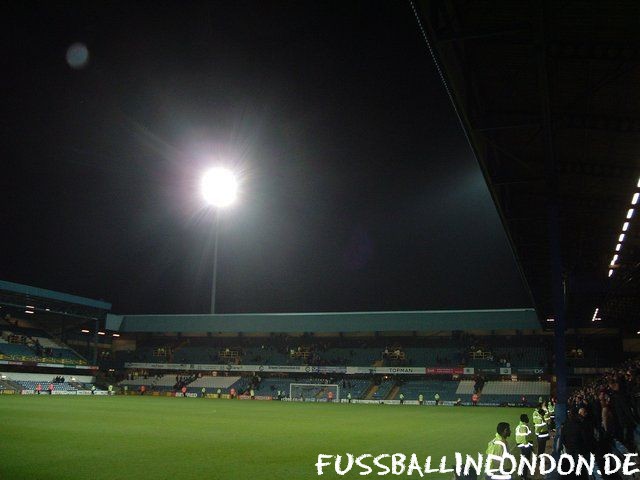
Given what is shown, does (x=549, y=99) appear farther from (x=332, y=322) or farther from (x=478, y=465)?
(x=332, y=322)

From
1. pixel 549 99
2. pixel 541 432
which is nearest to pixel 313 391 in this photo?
pixel 541 432

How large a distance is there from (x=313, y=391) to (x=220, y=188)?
23.7m

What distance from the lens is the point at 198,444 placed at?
735 inches

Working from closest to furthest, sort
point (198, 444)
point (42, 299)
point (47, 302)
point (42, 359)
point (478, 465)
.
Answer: point (478, 465), point (198, 444), point (42, 299), point (42, 359), point (47, 302)

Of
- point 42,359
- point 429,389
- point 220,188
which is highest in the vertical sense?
point 220,188

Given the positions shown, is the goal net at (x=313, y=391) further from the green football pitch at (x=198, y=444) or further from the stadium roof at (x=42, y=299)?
the green football pitch at (x=198, y=444)

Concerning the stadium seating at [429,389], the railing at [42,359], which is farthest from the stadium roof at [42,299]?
the stadium seating at [429,389]

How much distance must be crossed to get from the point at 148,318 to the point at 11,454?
6262 centimetres

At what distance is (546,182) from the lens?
15969mm

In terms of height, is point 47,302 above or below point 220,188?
below

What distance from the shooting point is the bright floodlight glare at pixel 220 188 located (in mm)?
61594

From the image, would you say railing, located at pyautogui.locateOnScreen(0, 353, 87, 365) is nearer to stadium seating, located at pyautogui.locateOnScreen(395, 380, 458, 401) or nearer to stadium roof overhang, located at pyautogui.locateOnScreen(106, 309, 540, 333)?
stadium roof overhang, located at pyautogui.locateOnScreen(106, 309, 540, 333)

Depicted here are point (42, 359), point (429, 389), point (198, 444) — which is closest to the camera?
point (198, 444)

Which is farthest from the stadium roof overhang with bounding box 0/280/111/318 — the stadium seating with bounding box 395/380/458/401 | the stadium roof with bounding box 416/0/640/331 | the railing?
the stadium roof with bounding box 416/0/640/331
